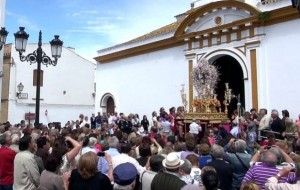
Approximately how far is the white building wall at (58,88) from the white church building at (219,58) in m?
11.5

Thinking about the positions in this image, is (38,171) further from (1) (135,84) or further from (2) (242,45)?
(1) (135,84)

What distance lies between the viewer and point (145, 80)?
21.2 meters

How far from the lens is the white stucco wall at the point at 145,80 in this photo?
19188mm

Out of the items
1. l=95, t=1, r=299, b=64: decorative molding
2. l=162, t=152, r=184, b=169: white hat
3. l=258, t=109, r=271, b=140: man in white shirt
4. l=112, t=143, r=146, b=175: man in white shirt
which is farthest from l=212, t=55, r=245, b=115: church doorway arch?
l=162, t=152, r=184, b=169: white hat

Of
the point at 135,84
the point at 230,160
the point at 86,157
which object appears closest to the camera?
the point at 86,157

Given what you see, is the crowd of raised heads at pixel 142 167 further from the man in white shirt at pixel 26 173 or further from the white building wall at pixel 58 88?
the white building wall at pixel 58 88

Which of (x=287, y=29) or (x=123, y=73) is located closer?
(x=287, y=29)

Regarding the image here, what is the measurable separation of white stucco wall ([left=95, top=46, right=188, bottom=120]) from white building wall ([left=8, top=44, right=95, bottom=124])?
36.1 ft

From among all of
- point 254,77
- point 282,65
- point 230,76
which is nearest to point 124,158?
point 282,65

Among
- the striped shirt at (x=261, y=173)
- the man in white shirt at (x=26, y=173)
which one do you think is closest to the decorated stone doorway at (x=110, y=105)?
the man in white shirt at (x=26, y=173)

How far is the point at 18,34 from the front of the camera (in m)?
11.6

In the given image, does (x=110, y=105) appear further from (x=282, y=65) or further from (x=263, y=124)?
(x=263, y=124)

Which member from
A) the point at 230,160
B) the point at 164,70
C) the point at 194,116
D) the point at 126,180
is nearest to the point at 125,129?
the point at 194,116

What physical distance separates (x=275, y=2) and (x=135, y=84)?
378 inches
